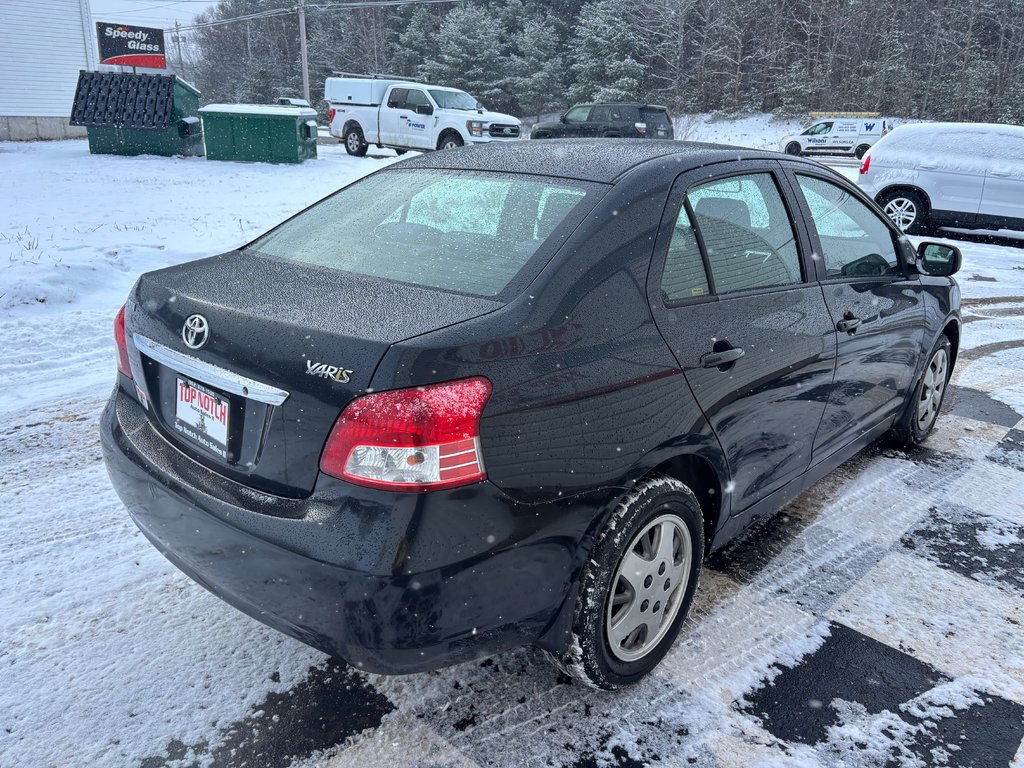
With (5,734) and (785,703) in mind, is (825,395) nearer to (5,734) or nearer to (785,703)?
(785,703)

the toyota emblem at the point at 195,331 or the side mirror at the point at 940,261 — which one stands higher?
the toyota emblem at the point at 195,331

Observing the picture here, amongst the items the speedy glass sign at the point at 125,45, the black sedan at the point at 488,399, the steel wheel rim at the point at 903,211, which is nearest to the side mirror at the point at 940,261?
the black sedan at the point at 488,399

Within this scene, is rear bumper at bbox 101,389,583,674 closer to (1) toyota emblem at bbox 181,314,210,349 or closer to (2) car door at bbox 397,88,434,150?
(1) toyota emblem at bbox 181,314,210,349

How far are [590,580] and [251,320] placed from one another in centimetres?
117

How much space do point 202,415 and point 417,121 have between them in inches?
796

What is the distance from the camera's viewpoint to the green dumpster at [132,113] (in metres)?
17.4

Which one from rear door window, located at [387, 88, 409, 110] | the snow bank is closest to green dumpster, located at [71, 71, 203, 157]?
the snow bank

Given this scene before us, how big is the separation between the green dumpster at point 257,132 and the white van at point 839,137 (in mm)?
20632

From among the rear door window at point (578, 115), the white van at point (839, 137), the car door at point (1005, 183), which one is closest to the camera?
the car door at point (1005, 183)

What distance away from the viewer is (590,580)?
6.77 ft

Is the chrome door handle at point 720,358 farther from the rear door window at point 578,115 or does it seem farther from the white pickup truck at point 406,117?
the rear door window at point 578,115

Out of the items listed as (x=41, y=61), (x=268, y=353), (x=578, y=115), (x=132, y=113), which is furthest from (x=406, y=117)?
(x=268, y=353)

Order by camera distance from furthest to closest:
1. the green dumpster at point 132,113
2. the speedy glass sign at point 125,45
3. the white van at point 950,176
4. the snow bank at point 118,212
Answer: the speedy glass sign at point 125,45
the green dumpster at point 132,113
the white van at point 950,176
the snow bank at point 118,212

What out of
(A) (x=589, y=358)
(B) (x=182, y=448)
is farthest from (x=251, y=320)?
(A) (x=589, y=358)
